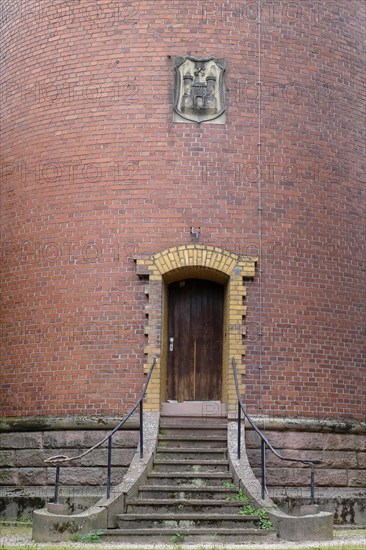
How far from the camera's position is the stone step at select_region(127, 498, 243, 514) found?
1017 cm

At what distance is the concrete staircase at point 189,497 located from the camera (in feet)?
31.4

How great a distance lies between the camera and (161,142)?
12.8 m

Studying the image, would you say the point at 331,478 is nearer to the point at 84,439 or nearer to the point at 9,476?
the point at 84,439

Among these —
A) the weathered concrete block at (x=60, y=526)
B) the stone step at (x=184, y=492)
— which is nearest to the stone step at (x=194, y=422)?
the stone step at (x=184, y=492)

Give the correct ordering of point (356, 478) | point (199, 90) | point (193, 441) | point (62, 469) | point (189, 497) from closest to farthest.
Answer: point (189, 497)
point (193, 441)
point (62, 469)
point (356, 478)
point (199, 90)

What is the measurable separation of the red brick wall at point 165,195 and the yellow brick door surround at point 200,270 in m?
0.15

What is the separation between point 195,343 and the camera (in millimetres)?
13016

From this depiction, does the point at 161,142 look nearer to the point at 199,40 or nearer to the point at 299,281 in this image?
the point at 199,40

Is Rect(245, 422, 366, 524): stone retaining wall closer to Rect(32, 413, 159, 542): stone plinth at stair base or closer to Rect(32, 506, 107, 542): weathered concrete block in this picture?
Rect(32, 413, 159, 542): stone plinth at stair base

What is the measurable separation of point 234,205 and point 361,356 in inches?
115

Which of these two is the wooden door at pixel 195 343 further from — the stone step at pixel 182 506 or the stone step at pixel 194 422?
the stone step at pixel 182 506

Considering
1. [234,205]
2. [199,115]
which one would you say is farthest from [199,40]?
[234,205]

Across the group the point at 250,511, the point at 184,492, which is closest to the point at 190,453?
the point at 184,492

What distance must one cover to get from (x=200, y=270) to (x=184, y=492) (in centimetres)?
335
